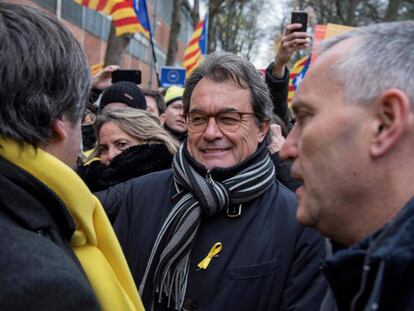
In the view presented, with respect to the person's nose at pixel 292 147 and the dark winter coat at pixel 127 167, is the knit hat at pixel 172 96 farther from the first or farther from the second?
the person's nose at pixel 292 147

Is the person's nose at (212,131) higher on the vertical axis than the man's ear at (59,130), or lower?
lower

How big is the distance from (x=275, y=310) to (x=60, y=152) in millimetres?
1041

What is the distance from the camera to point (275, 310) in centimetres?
219

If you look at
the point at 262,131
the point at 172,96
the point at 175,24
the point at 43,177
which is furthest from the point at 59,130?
the point at 175,24

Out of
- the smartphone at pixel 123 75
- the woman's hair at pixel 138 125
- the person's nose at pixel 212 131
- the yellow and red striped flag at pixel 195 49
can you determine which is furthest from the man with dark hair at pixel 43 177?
the yellow and red striped flag at pixel 195 49

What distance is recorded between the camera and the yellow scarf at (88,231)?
1501 mm

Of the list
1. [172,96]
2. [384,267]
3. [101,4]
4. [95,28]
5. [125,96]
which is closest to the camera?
[384,267]

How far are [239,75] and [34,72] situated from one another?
47.8 inches

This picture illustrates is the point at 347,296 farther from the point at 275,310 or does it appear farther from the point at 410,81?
the point at 275,310

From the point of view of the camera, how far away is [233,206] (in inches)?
93.3

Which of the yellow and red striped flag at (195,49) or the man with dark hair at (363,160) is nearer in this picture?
the man with dark hair at (363,160)

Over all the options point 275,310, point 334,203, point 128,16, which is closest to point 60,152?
point 334,203

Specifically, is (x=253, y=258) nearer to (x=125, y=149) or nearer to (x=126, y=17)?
(x=125, y=149)

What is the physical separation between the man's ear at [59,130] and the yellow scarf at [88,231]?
74mm
